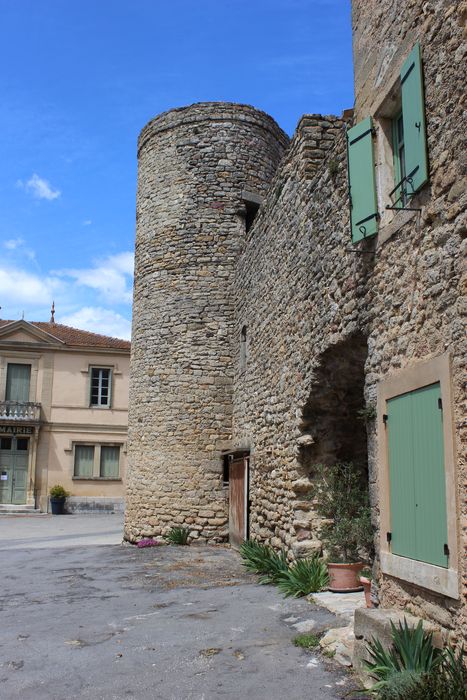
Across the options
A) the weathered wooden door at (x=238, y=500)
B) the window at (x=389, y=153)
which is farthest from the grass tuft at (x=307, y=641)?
the weathered wooden door at (x=238, y=500)

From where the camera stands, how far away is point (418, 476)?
4.66 meters

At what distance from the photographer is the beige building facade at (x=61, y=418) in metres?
24.0

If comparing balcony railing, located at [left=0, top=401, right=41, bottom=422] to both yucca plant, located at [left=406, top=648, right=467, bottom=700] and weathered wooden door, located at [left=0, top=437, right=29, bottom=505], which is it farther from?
yucca plant, located at [left=406, top=648, right=467, bottom=700]

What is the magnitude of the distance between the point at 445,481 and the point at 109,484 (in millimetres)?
21314

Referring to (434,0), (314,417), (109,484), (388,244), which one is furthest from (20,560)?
(109,484)

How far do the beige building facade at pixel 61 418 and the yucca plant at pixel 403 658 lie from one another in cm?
2086

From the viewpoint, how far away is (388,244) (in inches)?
214

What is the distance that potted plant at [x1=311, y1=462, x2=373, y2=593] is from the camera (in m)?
6.62

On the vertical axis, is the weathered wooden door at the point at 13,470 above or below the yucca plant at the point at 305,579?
above

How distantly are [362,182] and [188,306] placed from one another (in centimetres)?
714

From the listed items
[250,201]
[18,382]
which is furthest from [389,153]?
[18,382]

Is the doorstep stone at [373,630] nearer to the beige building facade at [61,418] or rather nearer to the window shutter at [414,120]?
the window shutter at [414,120]

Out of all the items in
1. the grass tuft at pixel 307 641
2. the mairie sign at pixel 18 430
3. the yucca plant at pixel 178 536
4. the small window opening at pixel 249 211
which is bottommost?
the grass tuft at pixel 307 641

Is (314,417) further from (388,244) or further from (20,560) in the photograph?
(20,560)
